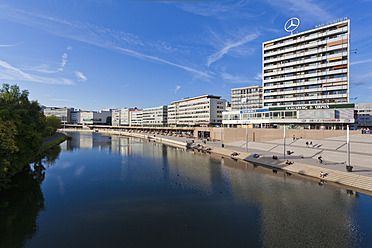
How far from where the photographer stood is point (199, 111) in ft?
506

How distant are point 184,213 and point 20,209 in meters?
25.2

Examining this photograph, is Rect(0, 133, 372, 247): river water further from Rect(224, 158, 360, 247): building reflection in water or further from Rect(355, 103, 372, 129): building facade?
Rect(355, 103, 372, 129): building facade

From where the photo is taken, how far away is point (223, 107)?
490ft

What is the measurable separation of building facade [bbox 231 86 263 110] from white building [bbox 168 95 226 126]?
34.0m

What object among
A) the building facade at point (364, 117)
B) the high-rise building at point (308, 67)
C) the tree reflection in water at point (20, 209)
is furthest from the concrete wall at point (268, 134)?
the building facade at point (364, 117)

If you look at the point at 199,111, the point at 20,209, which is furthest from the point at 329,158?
the point at 199,111

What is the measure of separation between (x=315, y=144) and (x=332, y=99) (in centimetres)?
2859

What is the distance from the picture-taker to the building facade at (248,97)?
17038 centimetres

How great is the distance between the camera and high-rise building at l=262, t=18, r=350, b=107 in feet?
253

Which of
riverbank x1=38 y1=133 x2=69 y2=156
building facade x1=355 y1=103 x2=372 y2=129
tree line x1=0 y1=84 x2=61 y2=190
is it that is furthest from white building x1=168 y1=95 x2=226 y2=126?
building facade x1=355 y1=103 x2=372 y2=129

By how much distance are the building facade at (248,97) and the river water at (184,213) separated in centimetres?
13660

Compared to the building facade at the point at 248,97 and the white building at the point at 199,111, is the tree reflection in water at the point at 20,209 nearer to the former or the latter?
the white building at the point at 199,111

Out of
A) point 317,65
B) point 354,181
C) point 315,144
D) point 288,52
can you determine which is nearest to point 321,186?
point 354,181

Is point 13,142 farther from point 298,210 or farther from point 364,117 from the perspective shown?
point 364,117
